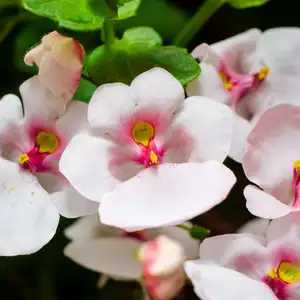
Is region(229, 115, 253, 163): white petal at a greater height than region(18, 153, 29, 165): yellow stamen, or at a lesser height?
greater

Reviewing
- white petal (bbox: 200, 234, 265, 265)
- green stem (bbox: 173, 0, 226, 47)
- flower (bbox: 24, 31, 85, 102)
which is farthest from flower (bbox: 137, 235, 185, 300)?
green stem (bbox: 173, 0, 226, 47)

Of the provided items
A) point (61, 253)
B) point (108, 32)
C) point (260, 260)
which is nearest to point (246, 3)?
point (108, 32)

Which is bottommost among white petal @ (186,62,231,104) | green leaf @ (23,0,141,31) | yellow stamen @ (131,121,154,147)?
yellow stamen @ (131,121,154,147)

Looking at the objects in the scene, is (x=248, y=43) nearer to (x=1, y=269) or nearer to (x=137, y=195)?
(x=137, y=195)

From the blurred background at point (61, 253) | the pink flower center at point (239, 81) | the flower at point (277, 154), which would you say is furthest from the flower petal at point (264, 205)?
the blurred background at point (61, 253)

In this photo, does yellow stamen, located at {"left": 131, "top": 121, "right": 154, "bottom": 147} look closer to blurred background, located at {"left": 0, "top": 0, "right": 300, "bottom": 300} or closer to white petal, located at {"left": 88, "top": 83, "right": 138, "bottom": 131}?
white petal, located at {"left": 88, "top": 83, "right": 138, "bottom": 131}

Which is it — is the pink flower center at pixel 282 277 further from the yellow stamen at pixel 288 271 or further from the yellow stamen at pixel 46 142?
the yellow stamen at pixel 46 142

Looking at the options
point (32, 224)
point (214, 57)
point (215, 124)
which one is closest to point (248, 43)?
point (214, 57)
